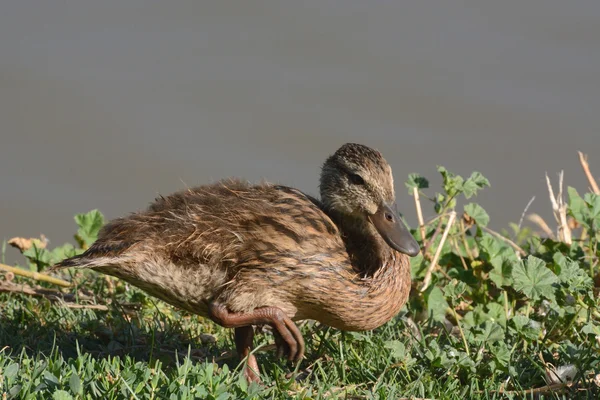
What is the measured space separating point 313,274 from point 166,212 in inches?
35.8

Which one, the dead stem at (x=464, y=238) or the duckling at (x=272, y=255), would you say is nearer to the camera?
the duckling at (x=272, y=255)

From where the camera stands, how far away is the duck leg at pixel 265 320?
4.63m

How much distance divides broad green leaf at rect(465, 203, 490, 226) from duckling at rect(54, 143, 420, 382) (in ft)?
4.59

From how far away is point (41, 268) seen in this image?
6785 mm

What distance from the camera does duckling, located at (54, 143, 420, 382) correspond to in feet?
15.3

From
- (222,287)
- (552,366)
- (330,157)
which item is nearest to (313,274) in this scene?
(222,287)

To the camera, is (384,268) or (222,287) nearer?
(222,287)

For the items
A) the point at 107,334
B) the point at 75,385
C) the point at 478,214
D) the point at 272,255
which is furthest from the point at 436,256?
the point at 75,385

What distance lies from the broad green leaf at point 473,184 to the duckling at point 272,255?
3.72ft

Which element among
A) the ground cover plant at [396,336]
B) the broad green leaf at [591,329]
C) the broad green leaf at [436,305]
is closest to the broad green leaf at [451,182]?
the ground cover plant at [396,336]

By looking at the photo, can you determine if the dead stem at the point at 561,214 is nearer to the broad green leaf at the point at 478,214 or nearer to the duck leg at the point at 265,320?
the broad green leaf at the point at 478,214

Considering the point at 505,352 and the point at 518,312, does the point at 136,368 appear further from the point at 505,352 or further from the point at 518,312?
the point at 518,312

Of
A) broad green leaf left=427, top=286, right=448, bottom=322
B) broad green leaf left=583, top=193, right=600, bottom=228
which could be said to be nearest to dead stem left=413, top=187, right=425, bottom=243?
broad green leaf left=427, top=286, right=448, bottom=322

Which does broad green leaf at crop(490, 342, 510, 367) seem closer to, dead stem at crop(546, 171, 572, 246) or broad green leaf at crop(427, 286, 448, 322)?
broad green leaf at crop(427, 286, 448, 322)
